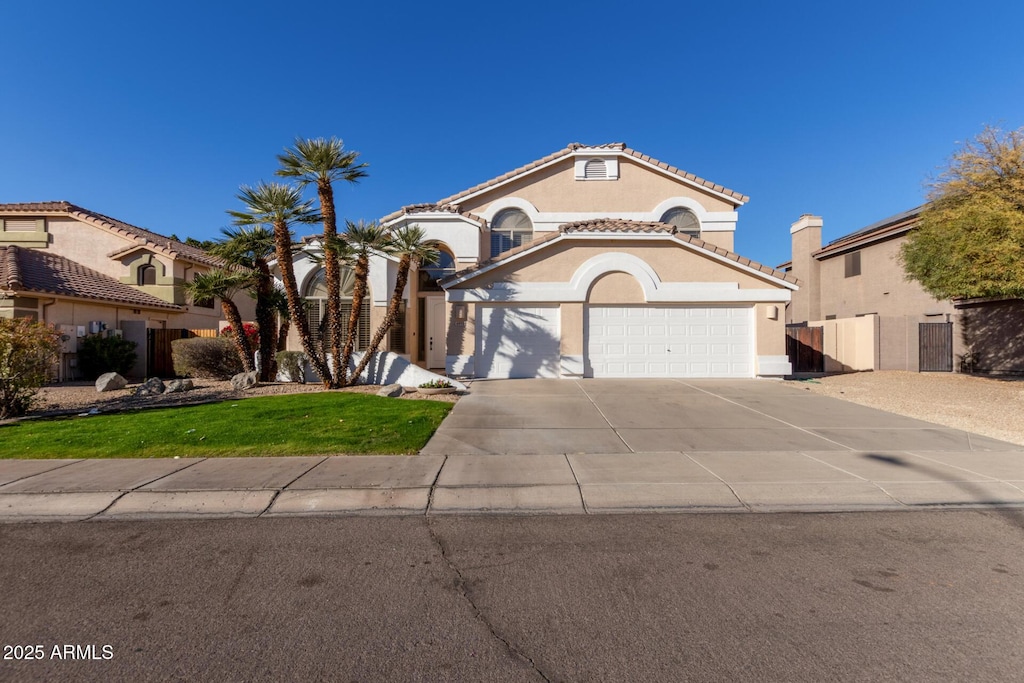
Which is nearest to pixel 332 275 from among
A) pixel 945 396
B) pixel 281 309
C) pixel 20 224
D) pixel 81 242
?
pixel 281 309

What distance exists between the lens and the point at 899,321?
19.2 metres

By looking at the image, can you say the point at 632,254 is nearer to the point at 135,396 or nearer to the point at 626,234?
the point at 626,234

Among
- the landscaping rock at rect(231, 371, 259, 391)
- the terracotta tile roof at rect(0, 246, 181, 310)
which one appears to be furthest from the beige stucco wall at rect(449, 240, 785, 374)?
the terracotta tile roof at rect(0, 246, 181, 310)

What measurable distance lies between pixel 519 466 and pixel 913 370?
19632 mm

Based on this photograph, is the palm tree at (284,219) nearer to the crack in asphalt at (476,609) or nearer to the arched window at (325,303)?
the arched window at (325,303)

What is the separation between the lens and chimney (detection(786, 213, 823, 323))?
2548 centimetres

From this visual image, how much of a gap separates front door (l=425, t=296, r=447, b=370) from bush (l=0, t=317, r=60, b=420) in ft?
34.5

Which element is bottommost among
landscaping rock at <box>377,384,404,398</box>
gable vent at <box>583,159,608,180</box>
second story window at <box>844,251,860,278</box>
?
landscaping rock at <box>377,384,404,398</box>

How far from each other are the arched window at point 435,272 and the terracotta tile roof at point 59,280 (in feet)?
35.7

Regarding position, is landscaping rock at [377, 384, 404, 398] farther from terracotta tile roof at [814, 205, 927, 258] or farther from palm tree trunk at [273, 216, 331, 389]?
terracotta tile roof at [814, 205, 927, 258]

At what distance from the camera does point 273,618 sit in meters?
3.23

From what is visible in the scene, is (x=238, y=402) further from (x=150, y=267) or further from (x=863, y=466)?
(x=150, y=267)

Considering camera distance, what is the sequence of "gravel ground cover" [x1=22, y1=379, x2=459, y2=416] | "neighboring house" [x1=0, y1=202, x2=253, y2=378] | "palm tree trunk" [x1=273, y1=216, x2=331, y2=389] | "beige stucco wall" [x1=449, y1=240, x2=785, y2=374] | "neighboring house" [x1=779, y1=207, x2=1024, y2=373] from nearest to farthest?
"gravel ground cover" [x1=22, y1=379, x2=459, y2=416]
"palm tree trunk" [x1=273, y1=216, x2=331, y2=389]
"beige stucco wall" [x1=449, y1=240, x2=785, y2=374]
"neighboring house" [x1=0, y1=202, x2=253, y2=378]
"neighboring house" [x1=779, y1=207, x2=1024, y2=373]

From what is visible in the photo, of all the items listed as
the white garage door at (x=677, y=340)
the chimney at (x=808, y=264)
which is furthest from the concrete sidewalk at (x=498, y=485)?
the chimney at (x=808, y=264)
